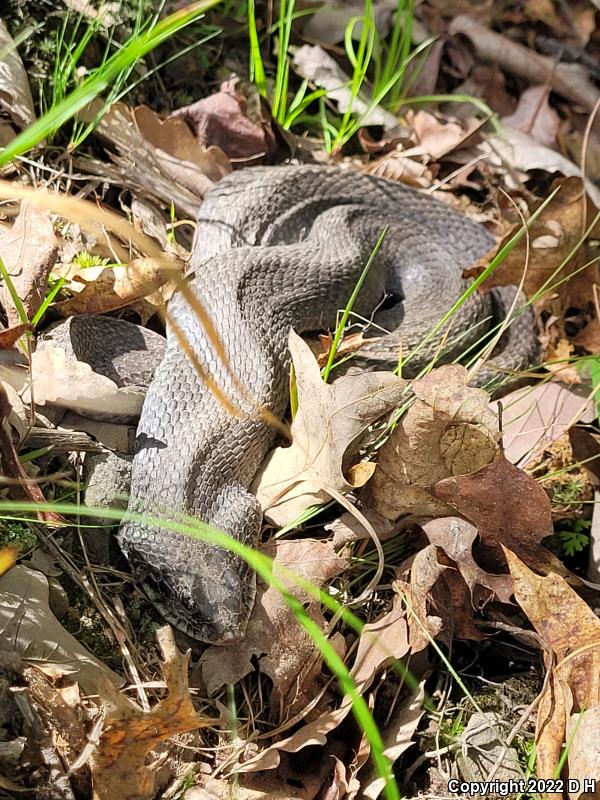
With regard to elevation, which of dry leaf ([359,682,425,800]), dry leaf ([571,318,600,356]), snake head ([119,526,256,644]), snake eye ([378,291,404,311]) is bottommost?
dry leaf ([359,682,425,800])

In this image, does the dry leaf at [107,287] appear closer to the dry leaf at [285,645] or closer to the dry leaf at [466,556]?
the dry leaf at [285,645]

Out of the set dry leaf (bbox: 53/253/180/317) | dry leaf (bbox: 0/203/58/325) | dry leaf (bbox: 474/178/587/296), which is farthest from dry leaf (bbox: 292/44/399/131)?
dry leaf (bbox: 0/203/58/325)

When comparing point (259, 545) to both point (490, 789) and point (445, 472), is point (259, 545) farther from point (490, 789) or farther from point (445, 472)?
point (490, 789)

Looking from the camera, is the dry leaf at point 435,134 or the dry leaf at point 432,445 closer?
the dry leaf at point 432,445

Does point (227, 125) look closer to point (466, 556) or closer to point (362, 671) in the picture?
point (466, 556)

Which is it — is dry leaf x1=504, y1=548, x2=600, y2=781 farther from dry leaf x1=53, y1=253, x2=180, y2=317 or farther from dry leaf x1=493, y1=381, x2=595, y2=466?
dry leaf x1=53, y1=253, x2=180, y2=317

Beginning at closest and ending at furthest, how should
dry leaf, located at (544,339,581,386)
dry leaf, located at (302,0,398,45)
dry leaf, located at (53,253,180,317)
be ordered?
1. dry leaf, located at (53,253,180,317)
2. dry leaf, located at (544,339,581,386)
3. dry leaf, located at (302,0,398,45)

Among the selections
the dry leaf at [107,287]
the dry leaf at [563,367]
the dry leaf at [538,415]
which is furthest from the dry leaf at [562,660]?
the dry leaf at [107,287]
